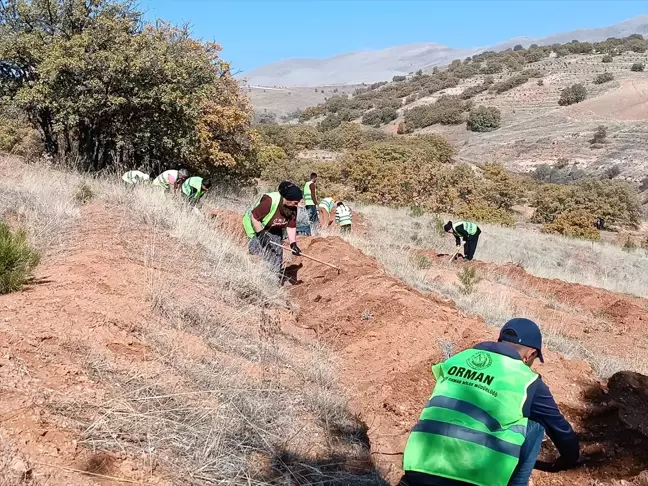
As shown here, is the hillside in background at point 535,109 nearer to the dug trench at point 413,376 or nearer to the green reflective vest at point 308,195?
the green reflective vest at point 308,195

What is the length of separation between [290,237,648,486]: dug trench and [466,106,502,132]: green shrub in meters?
49.5

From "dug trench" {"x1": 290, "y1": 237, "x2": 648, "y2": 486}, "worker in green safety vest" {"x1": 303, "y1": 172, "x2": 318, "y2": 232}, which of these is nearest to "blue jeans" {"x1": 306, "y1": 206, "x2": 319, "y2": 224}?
"worker in green safety vest" {"x1": 303, "y1": 172, "x2": 318, "y2": 232}

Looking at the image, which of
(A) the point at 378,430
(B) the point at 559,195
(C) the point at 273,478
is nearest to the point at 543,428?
(C) the point at 273,478

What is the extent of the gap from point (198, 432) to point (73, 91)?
13.4 m

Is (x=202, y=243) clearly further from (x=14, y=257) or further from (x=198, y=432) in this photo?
(x=198, y=432)

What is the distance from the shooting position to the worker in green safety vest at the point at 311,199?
1427 cm

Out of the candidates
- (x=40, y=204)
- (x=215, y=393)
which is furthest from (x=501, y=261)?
(x=215, y=393)

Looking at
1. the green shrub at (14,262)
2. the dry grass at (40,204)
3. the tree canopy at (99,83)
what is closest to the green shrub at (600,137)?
the tree canopy at (99,83)

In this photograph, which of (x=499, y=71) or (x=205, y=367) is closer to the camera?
(x=205, y=367)

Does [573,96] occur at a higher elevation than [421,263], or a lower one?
higher

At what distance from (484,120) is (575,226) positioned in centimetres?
2934

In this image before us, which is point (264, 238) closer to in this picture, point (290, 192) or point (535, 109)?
point (290, 192)

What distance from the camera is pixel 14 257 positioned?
4812 mm

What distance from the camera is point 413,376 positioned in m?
5.55
